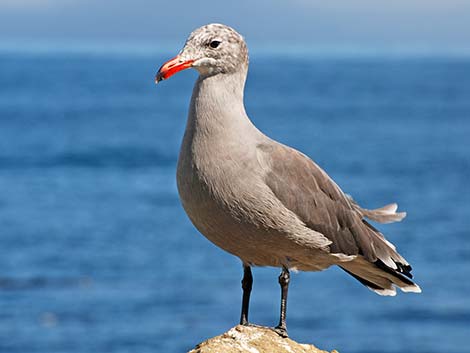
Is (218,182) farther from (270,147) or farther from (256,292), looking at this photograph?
(256,292)

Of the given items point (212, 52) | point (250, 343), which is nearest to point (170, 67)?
point (212, 52)

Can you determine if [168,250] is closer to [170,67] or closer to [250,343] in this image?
[250,343]

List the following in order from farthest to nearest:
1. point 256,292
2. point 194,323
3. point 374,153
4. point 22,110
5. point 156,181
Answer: point 22,110
point 374,153
point 156,181
point 256,292
point 194,323

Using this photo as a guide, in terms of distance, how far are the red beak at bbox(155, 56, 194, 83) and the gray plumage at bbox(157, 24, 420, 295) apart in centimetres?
2

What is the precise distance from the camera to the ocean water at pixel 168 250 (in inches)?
725

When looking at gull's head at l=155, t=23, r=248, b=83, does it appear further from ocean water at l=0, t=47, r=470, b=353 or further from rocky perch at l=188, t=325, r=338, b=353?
ocean water at l=0, t=47, r=470, b=353

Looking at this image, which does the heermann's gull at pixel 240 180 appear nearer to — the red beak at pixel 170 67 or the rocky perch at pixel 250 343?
the red beak at pixel 170 67

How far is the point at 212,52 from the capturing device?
677cm

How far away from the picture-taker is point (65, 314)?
19.5m

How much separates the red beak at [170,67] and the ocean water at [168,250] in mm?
11128

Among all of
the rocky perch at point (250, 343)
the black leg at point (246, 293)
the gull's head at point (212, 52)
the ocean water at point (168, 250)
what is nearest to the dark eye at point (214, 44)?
the gull's head at point (212, 52)

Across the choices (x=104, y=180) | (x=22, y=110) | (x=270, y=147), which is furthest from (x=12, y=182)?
(x=22, y=110)

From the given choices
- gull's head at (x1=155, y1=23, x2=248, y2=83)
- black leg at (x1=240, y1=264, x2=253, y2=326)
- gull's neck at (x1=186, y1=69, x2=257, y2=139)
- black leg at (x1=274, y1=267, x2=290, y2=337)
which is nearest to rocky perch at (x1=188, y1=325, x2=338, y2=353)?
black leg at (x1=274, y1=267, x2=290, y2=337)

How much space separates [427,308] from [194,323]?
181 inches
